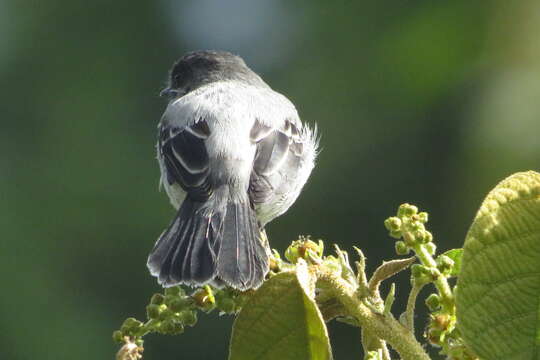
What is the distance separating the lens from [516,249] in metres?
1.60

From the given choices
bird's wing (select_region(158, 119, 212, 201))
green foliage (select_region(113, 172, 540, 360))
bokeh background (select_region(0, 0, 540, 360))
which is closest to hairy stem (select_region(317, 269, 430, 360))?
green foliage (select_region(113, 172, 540, 360))

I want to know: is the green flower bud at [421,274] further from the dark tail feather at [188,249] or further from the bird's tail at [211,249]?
the dark tail feather at [188,249]

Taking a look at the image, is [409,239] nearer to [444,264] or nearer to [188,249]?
[444,264]

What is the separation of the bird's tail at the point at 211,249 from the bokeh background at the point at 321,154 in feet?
12.0

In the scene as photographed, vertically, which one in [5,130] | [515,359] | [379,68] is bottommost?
[515,359]

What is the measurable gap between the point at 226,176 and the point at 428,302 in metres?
2.22

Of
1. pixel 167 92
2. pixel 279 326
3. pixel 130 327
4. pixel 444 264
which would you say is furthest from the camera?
pixel 167 92

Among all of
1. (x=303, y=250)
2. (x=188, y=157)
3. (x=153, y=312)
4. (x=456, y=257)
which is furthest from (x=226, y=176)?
(x=456, y=257)

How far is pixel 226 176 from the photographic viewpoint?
154 inches

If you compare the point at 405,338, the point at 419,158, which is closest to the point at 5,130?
the point at 419,158

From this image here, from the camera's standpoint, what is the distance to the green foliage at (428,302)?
1.57 metres

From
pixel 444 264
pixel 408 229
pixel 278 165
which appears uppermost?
pixel 278 165

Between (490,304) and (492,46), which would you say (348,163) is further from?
(490,304)

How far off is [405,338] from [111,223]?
7.96m
